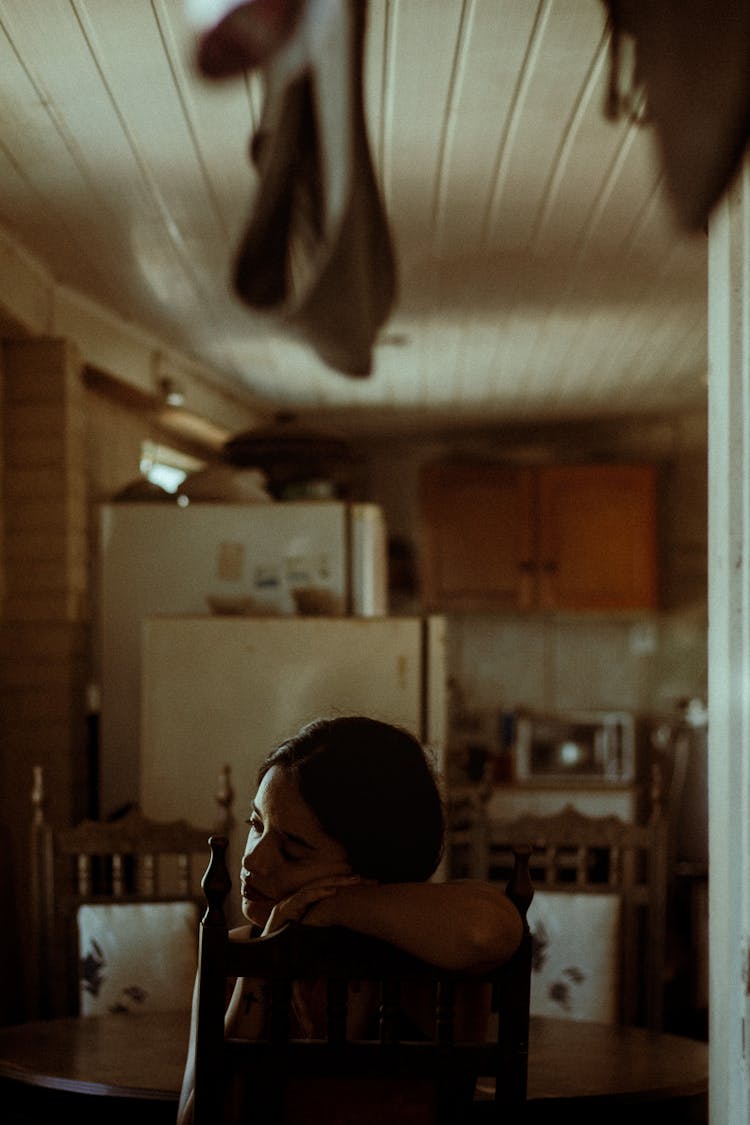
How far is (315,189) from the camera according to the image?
2.96ft

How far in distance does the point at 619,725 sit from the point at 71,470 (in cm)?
301

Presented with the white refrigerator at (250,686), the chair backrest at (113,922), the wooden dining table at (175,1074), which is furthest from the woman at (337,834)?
the white refrigerator at (250,686)

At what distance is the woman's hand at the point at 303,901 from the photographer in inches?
48.5

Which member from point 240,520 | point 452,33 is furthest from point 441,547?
point 452,33

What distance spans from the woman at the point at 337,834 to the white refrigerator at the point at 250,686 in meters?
1.88

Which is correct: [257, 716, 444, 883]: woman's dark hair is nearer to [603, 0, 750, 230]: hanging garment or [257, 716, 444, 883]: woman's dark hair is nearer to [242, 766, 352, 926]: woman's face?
[242, 766, 352, 926]: woman's face

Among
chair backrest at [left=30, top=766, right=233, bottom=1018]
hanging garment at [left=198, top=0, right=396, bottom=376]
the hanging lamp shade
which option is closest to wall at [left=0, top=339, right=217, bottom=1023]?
the hanging lamp shade

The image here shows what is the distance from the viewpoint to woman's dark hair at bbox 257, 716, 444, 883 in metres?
1.25

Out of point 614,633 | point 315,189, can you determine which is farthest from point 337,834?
point 614,633

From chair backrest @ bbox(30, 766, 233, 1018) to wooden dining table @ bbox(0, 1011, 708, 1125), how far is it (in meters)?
0.28

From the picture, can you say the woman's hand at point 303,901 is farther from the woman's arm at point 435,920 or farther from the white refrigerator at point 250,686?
the white refrigerator at point 250,686

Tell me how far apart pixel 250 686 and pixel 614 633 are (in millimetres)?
3273

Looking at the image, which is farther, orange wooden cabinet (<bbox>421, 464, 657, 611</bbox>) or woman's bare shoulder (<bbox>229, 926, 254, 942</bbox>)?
orange wooden cabinet (<bbox>421, 464, 657, 611</bbox>)

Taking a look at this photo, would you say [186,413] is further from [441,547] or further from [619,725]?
[619,725]
